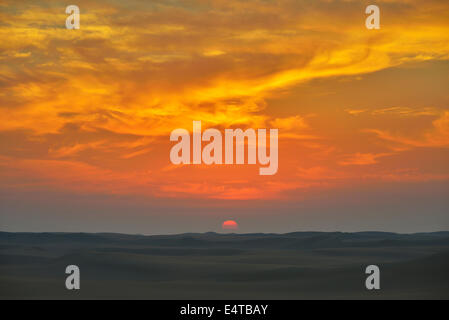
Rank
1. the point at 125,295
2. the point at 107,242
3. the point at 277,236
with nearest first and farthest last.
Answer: the point at 125,295
the point at 107,242
the point at 277,236

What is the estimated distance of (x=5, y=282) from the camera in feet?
129

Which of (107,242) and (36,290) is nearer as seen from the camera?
(36,290)

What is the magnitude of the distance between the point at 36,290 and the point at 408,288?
71.3 ft

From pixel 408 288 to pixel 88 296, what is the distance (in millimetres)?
18224

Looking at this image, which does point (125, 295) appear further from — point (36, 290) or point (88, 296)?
point (36, 290)

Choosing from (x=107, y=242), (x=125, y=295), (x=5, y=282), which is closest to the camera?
(x=125, y=295)
